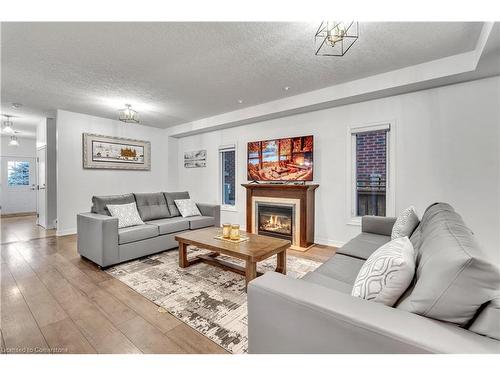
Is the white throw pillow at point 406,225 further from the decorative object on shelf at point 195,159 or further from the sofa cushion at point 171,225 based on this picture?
the decorative object on shelf at point 195,159

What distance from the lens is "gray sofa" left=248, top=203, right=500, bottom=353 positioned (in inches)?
29.0

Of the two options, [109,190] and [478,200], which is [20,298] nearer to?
[109,190]

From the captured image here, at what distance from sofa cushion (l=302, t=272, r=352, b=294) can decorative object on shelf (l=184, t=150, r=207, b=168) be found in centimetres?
467

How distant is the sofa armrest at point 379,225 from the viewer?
272cm

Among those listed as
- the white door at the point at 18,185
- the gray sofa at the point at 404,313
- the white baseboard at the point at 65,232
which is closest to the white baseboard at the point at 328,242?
the gray sofa at the point at 404,313

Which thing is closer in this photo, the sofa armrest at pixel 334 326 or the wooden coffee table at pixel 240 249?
the sofa armrest at pixel 334 326

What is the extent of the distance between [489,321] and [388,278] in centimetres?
33

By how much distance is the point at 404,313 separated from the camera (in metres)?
0.86

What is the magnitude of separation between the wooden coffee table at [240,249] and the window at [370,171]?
179cm

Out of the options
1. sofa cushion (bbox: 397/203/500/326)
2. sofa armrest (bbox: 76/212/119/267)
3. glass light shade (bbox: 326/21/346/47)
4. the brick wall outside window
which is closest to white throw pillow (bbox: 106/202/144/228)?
sofa armrest (bbox: 76/212/119/267)

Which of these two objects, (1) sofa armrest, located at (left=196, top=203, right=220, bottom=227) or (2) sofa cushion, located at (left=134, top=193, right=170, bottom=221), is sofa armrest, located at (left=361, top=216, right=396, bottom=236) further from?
(2) sofa cushion, located at (left=134, top=193, right=170, bottom=221)

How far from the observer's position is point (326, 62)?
2.83 metres

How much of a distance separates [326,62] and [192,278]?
2.96 m

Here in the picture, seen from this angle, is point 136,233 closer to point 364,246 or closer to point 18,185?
point 364,246
